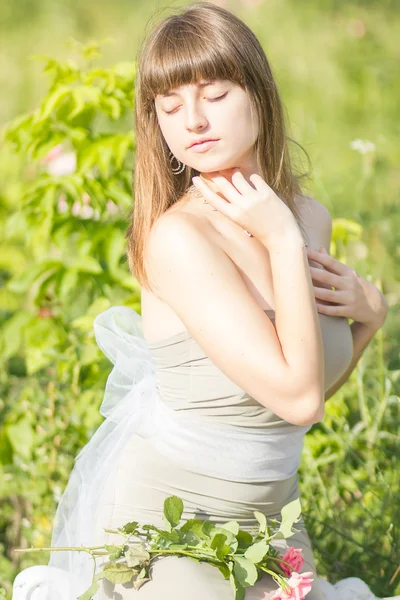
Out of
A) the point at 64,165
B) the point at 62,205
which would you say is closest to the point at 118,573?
the point at 62,205

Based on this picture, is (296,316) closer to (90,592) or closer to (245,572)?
(245,572)

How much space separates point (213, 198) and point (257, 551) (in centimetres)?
63

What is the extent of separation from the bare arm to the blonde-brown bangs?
0.87 feet

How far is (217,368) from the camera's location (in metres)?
1.58

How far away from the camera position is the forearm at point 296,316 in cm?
145

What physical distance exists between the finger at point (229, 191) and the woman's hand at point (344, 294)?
270 millimetres

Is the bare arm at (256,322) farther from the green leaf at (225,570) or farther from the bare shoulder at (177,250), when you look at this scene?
the green leaf at (225,570)

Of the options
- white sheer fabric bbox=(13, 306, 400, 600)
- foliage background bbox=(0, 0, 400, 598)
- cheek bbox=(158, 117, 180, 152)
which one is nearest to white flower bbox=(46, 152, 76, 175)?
foliage background bbox=(0, 0, 400, 598)

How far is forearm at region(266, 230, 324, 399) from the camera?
4.74 ft

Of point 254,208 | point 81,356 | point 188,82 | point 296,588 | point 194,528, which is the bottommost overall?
point 296,588

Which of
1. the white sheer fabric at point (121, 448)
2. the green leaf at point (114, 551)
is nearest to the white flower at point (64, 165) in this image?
the white sheer fabric at point (121, 448)

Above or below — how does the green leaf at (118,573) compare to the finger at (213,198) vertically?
below

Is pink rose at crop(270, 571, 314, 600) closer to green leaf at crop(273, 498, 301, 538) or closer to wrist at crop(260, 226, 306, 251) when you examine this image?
green leaf at crop(273, 498, 301, 538)

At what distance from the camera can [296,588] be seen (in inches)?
58.5
